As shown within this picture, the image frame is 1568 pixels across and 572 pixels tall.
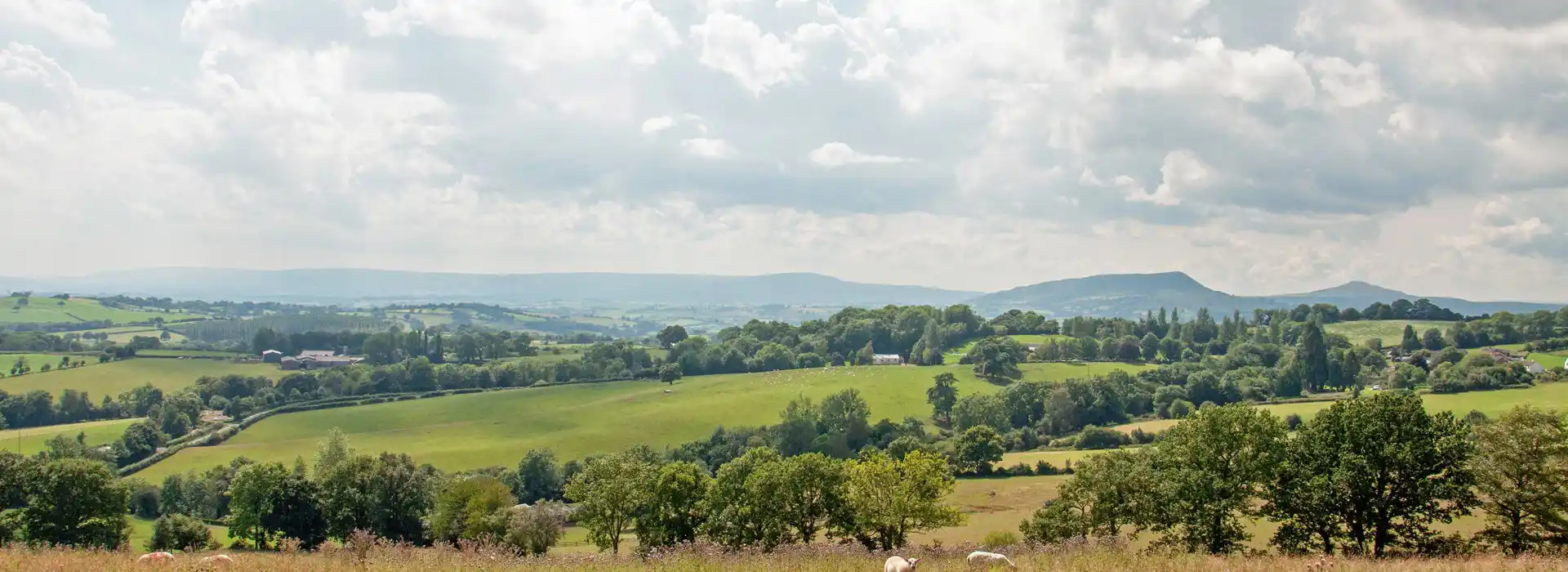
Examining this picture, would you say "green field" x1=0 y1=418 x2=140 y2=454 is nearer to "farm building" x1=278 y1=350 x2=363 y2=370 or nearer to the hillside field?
the hillside field

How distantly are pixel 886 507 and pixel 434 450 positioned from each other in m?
71.1

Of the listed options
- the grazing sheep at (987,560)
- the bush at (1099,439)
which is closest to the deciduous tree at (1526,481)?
the grazing sheep at (987,560)

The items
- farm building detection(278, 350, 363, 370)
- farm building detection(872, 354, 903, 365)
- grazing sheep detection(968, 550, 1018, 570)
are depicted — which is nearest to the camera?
grazing sheep detection(968, 550, 1018, 570)

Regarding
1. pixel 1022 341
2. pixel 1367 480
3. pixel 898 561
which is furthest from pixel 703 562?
pixel 1022 341

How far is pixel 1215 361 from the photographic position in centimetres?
15050

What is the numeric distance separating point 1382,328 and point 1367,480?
7476 inches

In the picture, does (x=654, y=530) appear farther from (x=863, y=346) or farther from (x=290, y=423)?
(x=863, y=346)

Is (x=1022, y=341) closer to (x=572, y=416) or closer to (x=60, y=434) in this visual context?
(x=572, y=416)

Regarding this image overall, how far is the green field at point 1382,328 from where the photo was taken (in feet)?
570

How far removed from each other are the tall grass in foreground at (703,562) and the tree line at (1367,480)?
7.09 metres

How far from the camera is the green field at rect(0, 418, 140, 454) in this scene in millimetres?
88375

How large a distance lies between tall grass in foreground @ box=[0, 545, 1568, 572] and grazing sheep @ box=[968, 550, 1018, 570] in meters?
0.30

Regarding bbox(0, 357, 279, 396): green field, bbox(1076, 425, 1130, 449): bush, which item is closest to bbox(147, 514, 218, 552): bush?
bbox(1076, 425, 1130, 449): bush

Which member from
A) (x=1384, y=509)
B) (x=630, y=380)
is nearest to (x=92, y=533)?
(x=1384, y=509)
